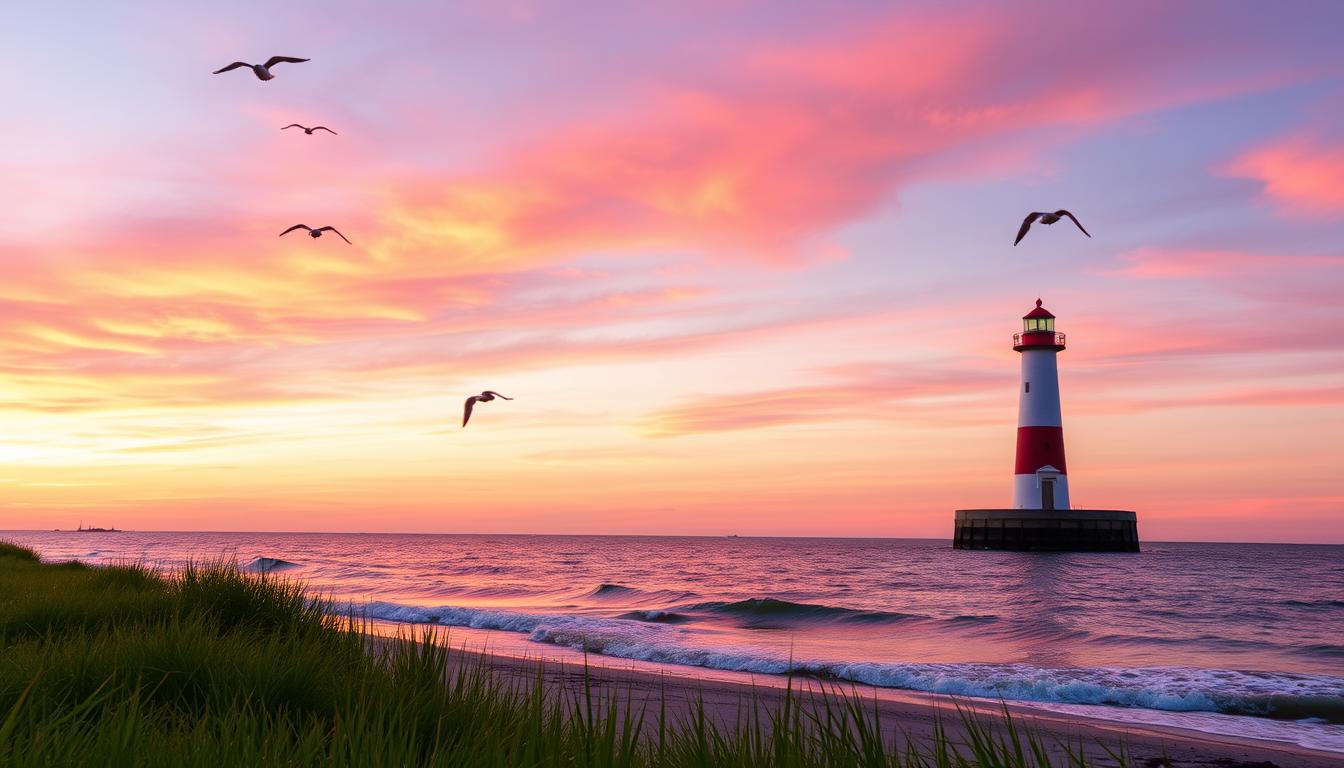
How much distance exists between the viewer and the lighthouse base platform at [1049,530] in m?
57.1

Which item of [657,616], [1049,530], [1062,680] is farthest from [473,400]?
[1049,530]

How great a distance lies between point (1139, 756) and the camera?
33.7 ft

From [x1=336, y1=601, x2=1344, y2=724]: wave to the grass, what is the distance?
5.15 meters

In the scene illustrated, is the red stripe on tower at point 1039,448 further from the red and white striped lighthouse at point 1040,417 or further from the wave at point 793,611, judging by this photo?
the wave at point 793,611

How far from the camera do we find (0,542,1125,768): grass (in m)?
3.29

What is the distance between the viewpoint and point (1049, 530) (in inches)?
2247

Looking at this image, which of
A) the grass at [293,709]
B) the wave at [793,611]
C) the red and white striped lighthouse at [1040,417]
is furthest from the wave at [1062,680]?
the red and white striped lighthouse at [1040,417]

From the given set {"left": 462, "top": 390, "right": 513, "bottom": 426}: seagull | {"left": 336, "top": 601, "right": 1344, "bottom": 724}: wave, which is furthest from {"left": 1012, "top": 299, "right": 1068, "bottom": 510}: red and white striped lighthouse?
{"left": 462, "top": 390, "right": 513, "bottom": 426}: seagull

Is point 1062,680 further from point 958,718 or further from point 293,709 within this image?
point 293,709

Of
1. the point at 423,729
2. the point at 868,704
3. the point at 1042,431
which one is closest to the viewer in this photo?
the point at 423,729

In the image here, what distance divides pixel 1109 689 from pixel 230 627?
13.6 meters

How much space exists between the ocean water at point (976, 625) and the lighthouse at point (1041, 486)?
71.5 inches

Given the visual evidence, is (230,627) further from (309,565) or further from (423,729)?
(309,565)

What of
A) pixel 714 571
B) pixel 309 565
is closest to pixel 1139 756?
pixel 714 571
